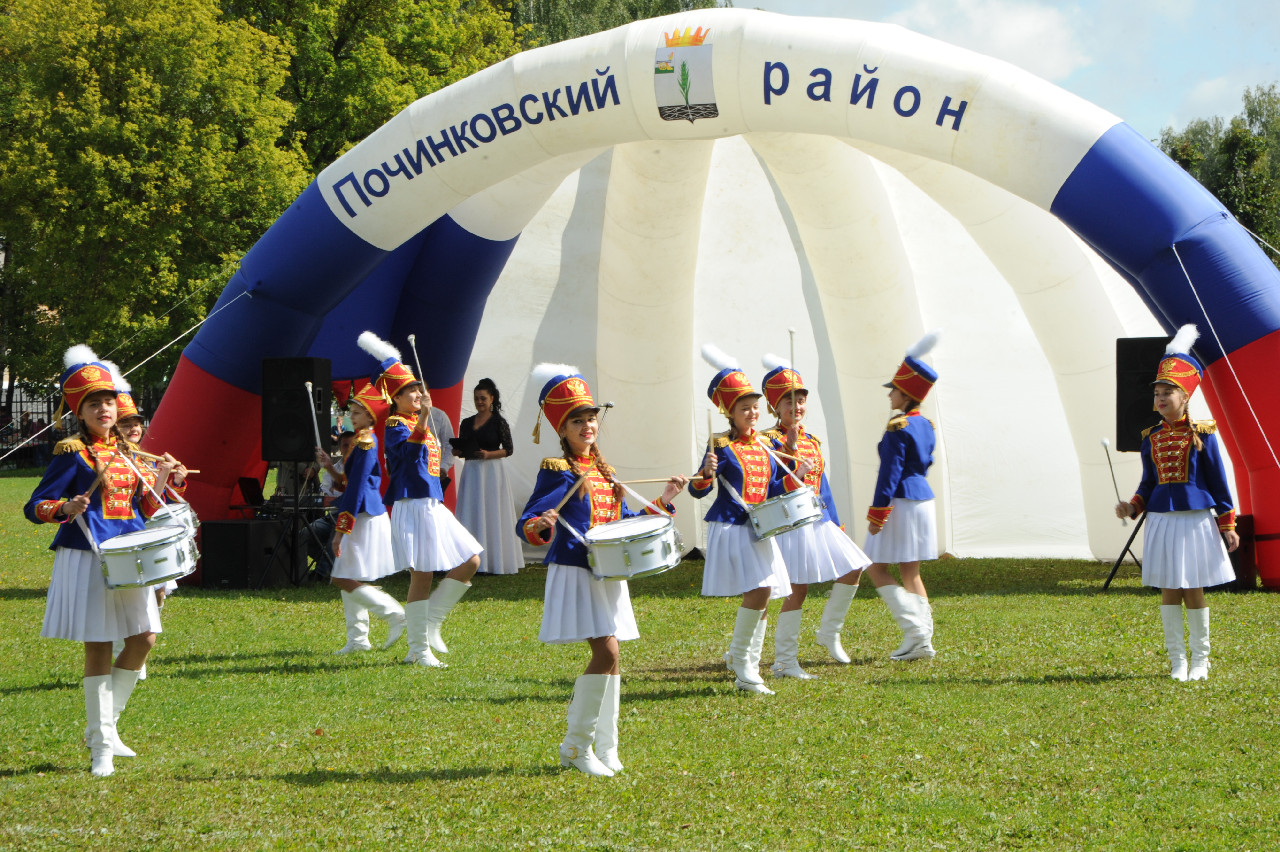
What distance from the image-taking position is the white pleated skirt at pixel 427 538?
25.9 ft

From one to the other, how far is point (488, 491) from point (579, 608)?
743cm

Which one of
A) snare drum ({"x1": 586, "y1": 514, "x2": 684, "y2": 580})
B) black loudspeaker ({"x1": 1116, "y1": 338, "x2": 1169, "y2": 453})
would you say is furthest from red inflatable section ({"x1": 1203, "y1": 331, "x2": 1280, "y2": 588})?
snare drum ({"x1": 586, "y1": 514, "x2": 684, "y2": 580})

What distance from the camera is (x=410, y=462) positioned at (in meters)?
8.04

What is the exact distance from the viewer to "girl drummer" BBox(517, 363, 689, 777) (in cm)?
513

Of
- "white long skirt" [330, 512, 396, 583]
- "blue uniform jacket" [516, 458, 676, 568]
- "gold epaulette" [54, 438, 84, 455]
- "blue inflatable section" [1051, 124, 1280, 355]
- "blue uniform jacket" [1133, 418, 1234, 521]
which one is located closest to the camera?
"blue uniform jacket" [516, 458, 676, 568]

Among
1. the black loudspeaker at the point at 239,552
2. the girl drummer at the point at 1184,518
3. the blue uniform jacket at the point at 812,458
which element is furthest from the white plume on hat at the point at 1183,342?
the black loudspeaker at the point at 239,552

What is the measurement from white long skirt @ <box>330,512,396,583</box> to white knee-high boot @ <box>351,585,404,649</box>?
128 mm

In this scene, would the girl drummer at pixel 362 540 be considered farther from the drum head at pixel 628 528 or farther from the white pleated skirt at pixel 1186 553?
the white pleated skirt at pixel 1186 553

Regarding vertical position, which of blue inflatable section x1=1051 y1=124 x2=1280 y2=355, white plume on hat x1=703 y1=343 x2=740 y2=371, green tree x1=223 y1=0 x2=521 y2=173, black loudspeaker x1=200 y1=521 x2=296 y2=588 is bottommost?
black loudspeaker x1=200 y1=521 x2=296 y2=588

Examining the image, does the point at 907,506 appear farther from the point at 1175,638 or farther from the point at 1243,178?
the point at 1243,178

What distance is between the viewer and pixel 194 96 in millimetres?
23828

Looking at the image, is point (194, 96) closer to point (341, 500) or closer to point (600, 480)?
point (341, 500)

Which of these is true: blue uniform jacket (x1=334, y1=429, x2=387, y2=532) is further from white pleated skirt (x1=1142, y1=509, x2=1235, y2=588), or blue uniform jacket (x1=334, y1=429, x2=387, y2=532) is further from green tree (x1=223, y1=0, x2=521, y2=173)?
green tree (x1=223, y1=0, x2=521, y2=173)

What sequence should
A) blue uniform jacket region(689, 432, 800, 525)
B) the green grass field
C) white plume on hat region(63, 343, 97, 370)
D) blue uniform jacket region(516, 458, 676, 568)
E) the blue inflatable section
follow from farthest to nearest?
the blue inflatable section, blue uniform jacket region(689, 432, 800, 525), white plume on hat region(63, 343, 97, 370), blue uniform jacket region(516, 458, 676, 568), the green grass field
